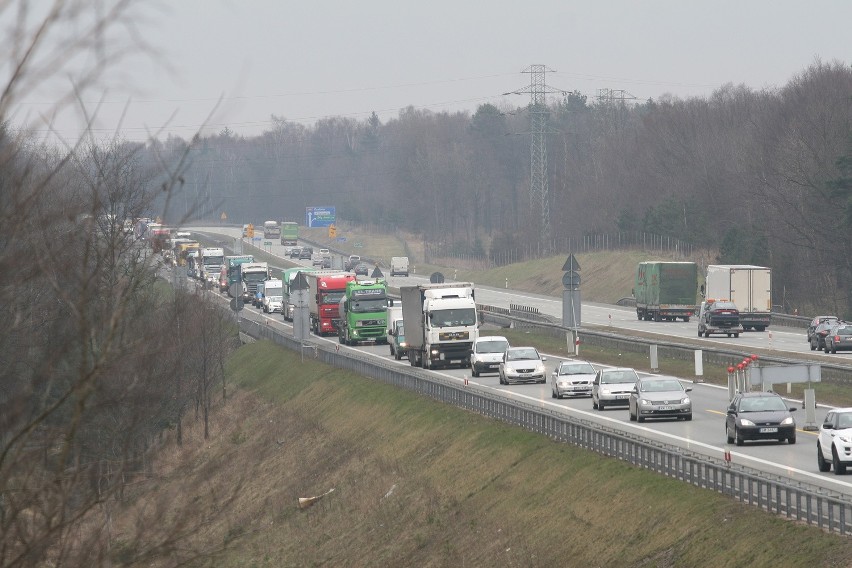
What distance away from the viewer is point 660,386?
4031 cm

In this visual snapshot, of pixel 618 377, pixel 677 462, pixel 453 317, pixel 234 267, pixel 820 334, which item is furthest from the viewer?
pixel 234 267

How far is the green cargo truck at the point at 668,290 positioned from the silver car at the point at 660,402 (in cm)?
4980

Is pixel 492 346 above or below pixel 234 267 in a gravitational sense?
above

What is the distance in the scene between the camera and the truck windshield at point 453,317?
59.7m

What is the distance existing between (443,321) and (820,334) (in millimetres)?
16245

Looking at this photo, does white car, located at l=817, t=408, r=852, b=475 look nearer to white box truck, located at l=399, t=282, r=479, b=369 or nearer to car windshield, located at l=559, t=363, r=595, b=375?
car windshield, located at l=559, t=363, r=595, b=375

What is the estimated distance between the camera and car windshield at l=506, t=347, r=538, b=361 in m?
54.5

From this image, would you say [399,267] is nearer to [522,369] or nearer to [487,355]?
[487,355]

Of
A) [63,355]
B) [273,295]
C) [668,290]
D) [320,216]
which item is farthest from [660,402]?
[320,216]

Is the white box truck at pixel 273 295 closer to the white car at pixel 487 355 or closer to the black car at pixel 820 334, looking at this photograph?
the black car at pixel 820 334

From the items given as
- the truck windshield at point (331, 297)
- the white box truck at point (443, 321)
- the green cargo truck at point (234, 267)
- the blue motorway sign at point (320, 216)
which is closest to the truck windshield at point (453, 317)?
the white box truck at point (443, 321)

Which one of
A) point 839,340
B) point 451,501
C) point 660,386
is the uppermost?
point 660,386

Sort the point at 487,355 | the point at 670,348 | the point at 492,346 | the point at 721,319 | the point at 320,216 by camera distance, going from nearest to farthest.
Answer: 1. the point at 487,355
2. the point at 492,346
3. the point at 670,348
4. the point at 721,319
5. the point at 320,216

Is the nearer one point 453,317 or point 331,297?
point 453,317
